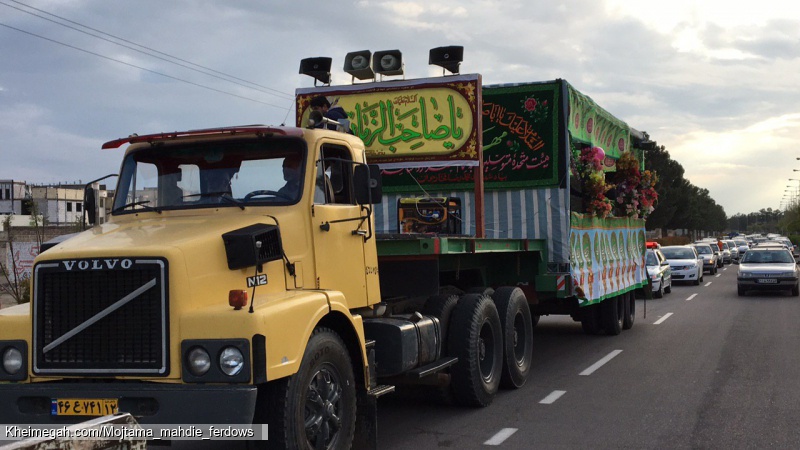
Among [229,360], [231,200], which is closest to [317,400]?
[229,360]

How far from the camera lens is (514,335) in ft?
32.6

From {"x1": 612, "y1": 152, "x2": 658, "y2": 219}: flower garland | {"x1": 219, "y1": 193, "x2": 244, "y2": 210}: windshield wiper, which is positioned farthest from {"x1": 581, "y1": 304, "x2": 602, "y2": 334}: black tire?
{"x1": 219, "y1": 193, "x2": 244, "y2": 210}: windshield wiper

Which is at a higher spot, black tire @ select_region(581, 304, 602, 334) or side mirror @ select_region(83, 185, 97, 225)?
side mirror @ select_region(83, 185, 97, 225)

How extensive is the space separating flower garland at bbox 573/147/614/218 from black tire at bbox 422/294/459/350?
444 centimetres

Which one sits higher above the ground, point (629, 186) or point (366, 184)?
point (629, 186)

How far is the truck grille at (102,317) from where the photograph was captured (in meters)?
5.16

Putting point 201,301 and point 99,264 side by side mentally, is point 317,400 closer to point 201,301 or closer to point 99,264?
point 201,301

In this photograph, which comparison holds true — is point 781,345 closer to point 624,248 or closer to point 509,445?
point 624,248

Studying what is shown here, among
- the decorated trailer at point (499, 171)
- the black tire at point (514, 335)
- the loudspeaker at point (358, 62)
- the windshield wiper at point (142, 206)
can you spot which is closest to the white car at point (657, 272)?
the decorated trailer at point (499, 171)

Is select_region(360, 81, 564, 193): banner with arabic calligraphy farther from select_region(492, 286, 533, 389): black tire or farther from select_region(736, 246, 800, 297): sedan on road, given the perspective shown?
select_region(736, 246, 800, 297): sedan on road

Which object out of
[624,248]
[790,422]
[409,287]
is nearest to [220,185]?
[409,287]

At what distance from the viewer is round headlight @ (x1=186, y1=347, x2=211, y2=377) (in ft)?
16.6

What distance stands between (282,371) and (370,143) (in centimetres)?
550

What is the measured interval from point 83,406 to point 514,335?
5759 mm
